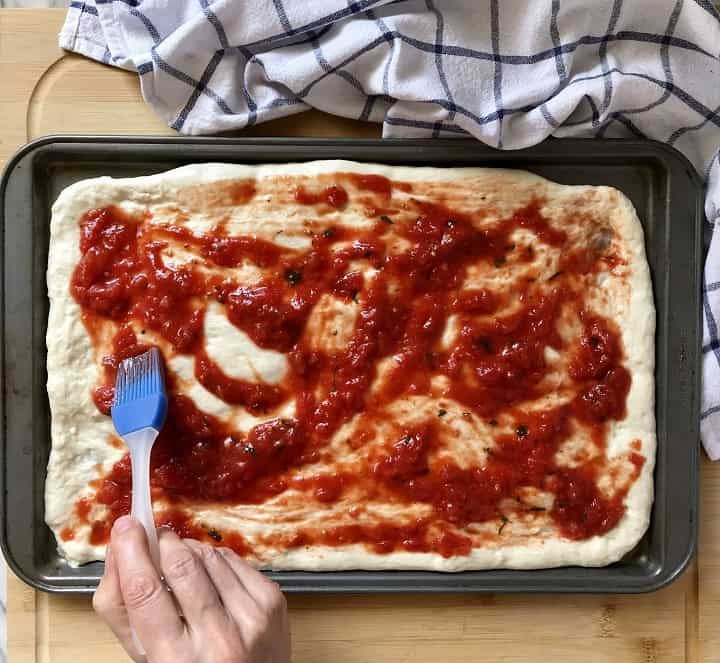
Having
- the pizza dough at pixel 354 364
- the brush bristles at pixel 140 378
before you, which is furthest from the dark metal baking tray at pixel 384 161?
the brush bristles at pixel 140 378

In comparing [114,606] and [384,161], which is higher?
[384,161]

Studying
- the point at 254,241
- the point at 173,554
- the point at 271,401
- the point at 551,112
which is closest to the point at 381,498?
the point at 271,401

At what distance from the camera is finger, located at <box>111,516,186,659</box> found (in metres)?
1.57

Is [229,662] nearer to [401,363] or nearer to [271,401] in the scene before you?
[271,401]

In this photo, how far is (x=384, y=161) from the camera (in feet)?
6.78

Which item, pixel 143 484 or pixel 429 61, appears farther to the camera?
pixel 429 61

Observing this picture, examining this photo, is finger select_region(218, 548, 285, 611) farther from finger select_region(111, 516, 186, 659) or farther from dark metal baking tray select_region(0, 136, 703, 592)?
dark metal baking tray select_region(0, 136, 703, 592)

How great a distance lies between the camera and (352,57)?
1962mm

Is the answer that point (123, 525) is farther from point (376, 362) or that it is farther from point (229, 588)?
point (376, 362)

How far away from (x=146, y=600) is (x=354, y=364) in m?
0.73

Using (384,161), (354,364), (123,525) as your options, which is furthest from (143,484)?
(384,161)

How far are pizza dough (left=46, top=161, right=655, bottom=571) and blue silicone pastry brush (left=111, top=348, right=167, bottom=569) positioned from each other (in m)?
0.08

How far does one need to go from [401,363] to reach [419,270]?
24 centimetres

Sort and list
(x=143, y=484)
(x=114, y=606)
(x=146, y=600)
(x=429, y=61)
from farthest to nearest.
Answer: (x=429, y=61), (x=143, y=484), (x=114, y=606), (x=146, y=600)
